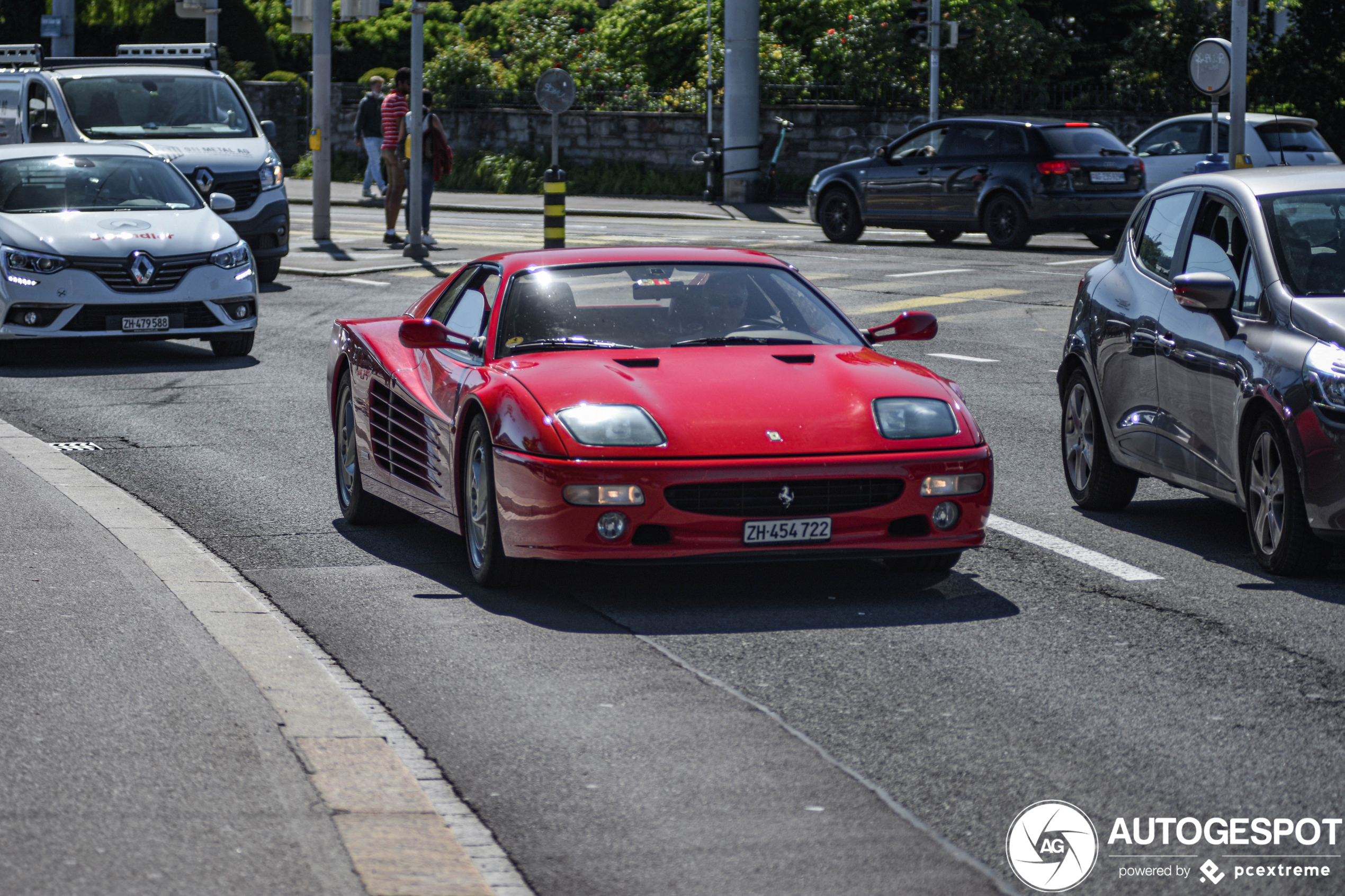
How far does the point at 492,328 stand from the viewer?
787cm

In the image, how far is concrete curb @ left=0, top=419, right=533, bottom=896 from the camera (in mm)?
4402

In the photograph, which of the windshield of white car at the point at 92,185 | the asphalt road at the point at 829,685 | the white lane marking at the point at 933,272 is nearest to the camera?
the asphalt road at the point at 829,685

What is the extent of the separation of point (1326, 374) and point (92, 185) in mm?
11664

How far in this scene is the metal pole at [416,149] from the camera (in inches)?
957

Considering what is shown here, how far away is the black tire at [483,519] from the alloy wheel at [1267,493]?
8.79 feet

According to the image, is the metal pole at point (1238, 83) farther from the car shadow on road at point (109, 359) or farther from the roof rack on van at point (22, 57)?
the roof rack on van at point (22, 57)

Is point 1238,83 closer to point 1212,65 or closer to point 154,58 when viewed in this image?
point 1212,65

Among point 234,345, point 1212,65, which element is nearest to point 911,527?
point 234,345

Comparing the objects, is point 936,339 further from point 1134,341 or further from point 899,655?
point 899,655

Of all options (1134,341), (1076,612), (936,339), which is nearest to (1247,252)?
(1134,341)

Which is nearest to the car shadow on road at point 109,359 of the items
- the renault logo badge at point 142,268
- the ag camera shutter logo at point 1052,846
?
the renault logo badge at point 142,268

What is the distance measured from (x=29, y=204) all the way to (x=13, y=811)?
1212 centimetres

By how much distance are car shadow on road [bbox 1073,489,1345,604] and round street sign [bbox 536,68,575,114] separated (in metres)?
19.4

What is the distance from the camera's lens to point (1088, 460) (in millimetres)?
9172
